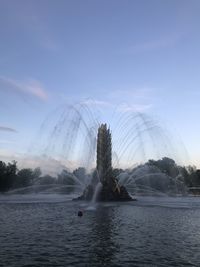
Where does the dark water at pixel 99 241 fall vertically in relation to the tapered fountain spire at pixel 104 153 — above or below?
below

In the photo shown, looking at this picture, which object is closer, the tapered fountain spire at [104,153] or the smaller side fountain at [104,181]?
the smaller side fountain at [104,181]

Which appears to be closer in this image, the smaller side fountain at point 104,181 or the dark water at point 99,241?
the dark water at point 99,241

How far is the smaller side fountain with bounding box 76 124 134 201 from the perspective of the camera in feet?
264

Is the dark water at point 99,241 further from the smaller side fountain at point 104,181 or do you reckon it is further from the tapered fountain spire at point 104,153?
the tapered fountain spire at point 104,153

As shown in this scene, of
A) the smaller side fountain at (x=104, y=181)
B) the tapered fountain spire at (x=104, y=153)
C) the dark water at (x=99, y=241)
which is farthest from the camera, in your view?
the tapered fountain spire at (x=104, y=153)

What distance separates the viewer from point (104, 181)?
3246 inches

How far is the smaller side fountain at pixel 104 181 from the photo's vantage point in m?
80.4

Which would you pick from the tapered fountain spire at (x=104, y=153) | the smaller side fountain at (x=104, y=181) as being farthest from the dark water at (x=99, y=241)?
the tapered fountain spire at (x=104, y=153)

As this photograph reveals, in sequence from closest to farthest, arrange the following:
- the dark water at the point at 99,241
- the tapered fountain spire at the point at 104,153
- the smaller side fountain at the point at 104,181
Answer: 1. the dark water at the point at 99,241
2. the smaller side fountain at the point at 104,181
3. the tapered fountain spire at the point at 104,153

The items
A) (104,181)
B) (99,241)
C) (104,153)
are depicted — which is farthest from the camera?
(104,153)

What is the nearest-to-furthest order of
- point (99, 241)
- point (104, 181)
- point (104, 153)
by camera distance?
point (99, 241) < point (104, 181) < point (104, 153)

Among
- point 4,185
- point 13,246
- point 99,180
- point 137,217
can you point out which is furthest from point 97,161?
point 4,185

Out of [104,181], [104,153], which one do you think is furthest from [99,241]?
[104,153]

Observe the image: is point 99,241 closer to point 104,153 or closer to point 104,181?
point 104,181
